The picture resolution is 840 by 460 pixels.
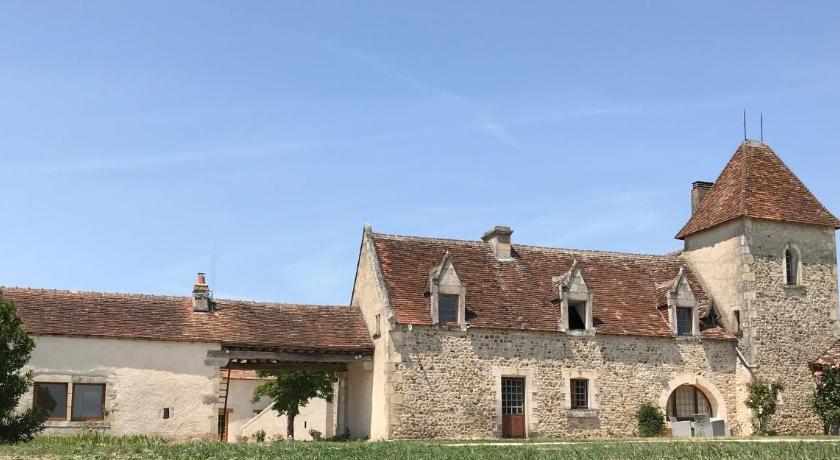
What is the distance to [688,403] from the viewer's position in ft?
101

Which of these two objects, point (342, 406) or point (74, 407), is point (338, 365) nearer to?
point (342, 406)

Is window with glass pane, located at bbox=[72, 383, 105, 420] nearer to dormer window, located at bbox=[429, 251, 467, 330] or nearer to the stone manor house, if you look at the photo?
the stone manor house

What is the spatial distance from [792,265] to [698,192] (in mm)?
4521

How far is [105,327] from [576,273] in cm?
1401

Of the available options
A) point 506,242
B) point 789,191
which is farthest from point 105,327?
point 789,191

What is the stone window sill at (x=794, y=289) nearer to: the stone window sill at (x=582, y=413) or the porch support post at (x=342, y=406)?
the stone window sill at (x=582, y=413)

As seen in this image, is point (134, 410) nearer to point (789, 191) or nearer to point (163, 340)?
point (163, 340)

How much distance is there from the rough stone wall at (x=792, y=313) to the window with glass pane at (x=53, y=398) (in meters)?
20.3

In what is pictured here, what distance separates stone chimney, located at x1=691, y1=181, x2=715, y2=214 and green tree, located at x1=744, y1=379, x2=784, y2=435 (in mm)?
7143

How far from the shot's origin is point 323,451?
18.7 metres

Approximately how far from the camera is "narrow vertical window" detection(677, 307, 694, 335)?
101 feet

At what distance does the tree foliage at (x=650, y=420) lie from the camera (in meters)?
29.0

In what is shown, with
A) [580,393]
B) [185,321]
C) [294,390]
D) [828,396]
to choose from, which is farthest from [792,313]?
[185,321]

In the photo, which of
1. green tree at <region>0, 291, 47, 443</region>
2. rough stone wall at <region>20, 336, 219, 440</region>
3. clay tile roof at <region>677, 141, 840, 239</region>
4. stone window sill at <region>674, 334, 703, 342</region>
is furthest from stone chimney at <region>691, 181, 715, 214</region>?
green tree at <region>0, 291, 47, 443</region>
